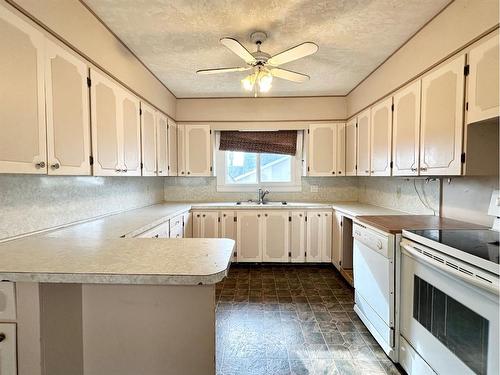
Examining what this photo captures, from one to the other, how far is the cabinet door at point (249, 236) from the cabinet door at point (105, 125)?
6.14ft

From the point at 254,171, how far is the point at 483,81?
3.10m

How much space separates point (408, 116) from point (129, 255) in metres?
2.39

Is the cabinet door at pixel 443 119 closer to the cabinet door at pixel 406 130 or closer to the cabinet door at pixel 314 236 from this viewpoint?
the cabinet door at pixel 406 130

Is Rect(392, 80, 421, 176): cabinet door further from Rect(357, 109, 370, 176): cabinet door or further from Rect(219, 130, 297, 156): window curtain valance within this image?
Rect(219, 130, 297, 156): window curtain valance

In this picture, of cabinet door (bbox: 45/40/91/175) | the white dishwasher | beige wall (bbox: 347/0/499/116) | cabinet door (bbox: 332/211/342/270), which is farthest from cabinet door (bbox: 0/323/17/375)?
→ cabinet door (bbox: 332/211/342/270)

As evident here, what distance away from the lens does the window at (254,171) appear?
4.27 m

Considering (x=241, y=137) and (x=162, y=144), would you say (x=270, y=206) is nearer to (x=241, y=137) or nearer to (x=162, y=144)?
(x=241, y=137)

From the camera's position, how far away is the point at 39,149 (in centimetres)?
139

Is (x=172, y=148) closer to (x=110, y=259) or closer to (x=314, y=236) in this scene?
(x=314, y=236)

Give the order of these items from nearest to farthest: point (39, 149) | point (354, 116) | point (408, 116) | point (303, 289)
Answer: point (39, 149), point (408, 116), point (303, 289), point (354, 116)

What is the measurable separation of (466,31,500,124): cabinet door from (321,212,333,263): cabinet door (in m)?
2.24

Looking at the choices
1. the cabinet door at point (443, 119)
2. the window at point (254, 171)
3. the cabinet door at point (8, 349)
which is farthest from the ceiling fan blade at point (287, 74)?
the cabinet door at point (8, 349)

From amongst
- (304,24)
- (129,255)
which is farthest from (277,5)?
(129,255)

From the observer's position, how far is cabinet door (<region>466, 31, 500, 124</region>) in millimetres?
1434
